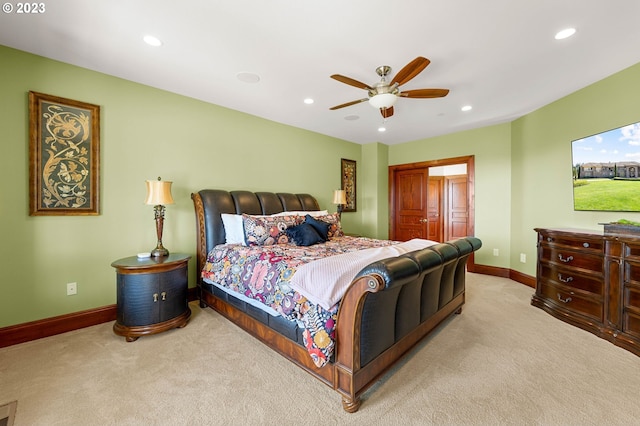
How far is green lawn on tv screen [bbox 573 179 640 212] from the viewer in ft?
8.46

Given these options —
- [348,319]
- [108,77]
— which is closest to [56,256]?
[108,77]

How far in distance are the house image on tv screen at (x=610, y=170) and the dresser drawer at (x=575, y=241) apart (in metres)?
0.75

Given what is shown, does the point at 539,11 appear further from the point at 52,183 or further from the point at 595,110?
the point at 52,183

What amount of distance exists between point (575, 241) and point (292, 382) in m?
3.18

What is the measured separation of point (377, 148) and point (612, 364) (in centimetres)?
449

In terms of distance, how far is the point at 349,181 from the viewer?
5.52m

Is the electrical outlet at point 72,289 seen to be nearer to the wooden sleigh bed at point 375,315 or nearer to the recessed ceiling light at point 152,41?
the wooden sleigh bed at point 375,315

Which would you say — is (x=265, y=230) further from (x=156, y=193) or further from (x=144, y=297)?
(x=144, y=297)

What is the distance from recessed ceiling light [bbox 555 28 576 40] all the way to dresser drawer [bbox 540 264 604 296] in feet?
7.35

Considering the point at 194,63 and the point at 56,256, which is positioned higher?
the point at 194,63

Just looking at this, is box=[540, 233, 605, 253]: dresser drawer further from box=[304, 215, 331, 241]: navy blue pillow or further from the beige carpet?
box=[304, 215, 331, 241]: navy blue pillow

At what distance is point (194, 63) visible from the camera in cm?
255

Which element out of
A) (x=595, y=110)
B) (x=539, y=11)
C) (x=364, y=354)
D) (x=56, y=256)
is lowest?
(x=364, y=354)

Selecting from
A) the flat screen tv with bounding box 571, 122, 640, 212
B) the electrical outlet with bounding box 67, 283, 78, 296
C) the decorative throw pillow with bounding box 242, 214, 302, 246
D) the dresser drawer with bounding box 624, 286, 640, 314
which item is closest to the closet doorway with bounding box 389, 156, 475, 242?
the flat screen tv with bounding box 571, 122, 640, 212
